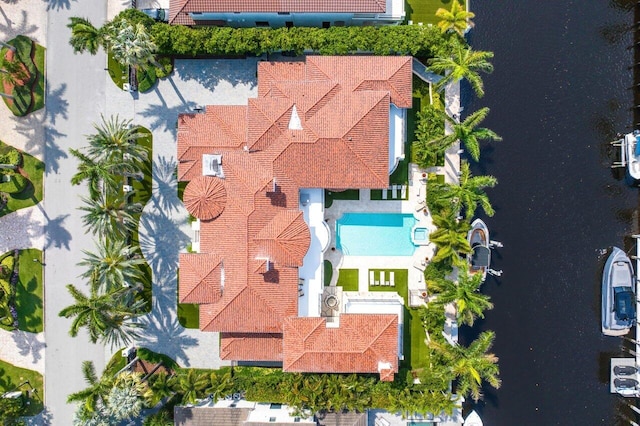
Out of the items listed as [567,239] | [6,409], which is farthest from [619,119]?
[6,409]

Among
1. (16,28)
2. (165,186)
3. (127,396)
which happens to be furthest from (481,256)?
(16,28)

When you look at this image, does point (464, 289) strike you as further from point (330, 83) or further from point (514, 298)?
point (330, 83)

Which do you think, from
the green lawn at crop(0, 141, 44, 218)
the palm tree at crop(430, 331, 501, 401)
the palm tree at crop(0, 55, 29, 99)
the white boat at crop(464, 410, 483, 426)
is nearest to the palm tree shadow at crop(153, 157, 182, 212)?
the green lawn at crop(0, 141, 44, 218)

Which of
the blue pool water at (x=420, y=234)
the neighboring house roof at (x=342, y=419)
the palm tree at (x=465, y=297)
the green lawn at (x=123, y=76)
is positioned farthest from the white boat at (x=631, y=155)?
the green lawn at (x=123, y=76)

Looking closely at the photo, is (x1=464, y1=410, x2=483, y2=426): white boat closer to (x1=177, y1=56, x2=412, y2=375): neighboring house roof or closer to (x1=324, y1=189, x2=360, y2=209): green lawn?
(x1=177, y1=56, x2=412, y2=375): neighboring house roof

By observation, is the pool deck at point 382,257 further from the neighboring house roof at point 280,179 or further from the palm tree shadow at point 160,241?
the palm tree shadow at point 160,241

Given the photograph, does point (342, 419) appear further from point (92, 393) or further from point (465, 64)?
point (465, 64)

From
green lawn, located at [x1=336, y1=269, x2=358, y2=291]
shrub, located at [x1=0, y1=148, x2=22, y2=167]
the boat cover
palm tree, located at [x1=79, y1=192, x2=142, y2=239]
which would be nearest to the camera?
palm tree, located at [x1=79, y1=192, x2=142, y2=239]
